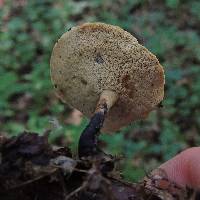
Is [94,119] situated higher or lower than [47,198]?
higher

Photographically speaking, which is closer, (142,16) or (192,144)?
(192,144)

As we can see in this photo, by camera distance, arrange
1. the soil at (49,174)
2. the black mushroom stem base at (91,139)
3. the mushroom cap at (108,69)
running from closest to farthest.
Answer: the soil at (49,174), the black mushroom stem base at (91,139), the mushroom cap at (108,69)

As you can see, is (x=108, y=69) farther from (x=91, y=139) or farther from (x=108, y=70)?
(x=91, y=139)

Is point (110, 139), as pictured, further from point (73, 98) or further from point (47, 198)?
point (47, 198)

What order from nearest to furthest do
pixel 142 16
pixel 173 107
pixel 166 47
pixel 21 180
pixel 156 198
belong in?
pixel 21 180 < pixel 156 198 < pixel 173 107 < pixel 166 47 < pixel 142 16

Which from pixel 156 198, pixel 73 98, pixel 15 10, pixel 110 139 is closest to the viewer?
pixel 156 198

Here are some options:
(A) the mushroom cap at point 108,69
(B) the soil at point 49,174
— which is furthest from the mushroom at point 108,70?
(B) the soil at point 49,174

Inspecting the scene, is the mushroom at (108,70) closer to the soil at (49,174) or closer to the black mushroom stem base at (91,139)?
the black mushroom stem base at (91,139)

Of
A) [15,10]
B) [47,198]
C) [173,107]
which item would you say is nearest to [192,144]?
[173,107]

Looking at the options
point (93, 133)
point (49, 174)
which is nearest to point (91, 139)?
point (93, 133)
